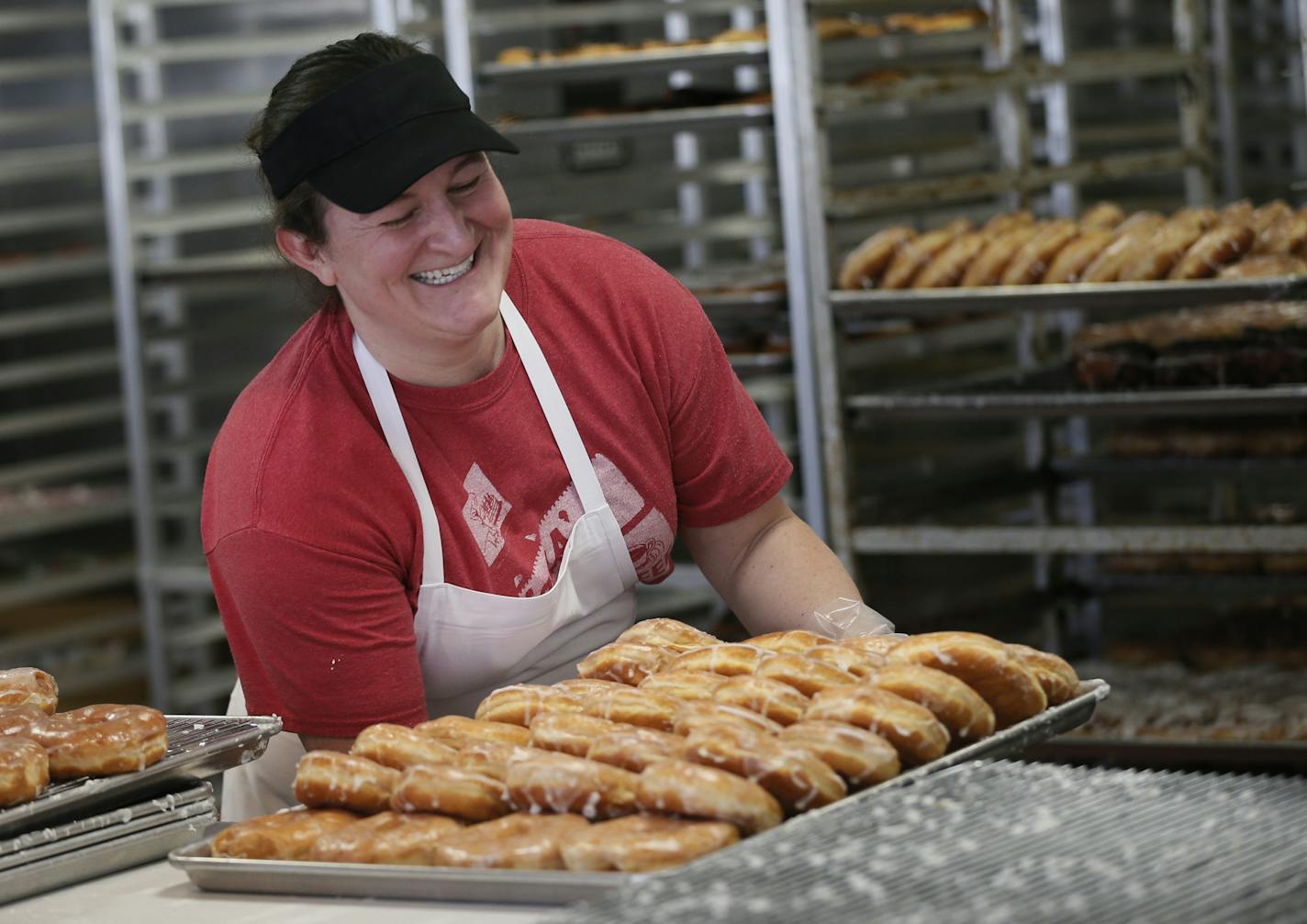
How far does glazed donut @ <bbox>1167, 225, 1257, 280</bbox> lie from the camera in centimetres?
393

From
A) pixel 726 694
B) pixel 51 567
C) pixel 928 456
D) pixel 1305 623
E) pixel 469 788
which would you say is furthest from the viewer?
pixel 51 567

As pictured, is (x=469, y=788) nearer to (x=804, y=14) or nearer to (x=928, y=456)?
(x=804, y=14)

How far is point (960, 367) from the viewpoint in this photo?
5398mm

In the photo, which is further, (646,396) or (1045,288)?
(1045,288)

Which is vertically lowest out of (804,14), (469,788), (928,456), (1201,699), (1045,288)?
(1201,699)

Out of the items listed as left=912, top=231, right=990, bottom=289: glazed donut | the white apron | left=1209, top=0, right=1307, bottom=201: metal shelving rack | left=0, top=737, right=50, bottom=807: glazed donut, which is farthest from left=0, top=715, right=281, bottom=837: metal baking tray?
left=1209, top=0, right=1307, bottom=201: metal shelving rack

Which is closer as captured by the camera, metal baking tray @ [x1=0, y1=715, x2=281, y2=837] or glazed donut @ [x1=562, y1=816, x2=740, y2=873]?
glazed donut @ [x1=562, y1=816, x2=740, y2=873]

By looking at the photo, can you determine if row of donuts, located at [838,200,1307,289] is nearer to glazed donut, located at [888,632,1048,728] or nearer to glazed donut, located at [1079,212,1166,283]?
glazed donut, located at [1079,212,1166,283]

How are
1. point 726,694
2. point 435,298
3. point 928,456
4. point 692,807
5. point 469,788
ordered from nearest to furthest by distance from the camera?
point 692,807 < point 469,788 < point 726,694 < point 435,298 < point 928,456

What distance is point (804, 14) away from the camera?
4.39 metres

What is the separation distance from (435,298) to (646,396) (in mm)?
390

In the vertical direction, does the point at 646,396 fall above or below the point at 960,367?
above

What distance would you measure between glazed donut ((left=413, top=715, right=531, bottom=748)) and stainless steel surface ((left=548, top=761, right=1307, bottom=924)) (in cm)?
40

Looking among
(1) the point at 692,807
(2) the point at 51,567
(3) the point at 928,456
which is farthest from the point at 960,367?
(1) the point at 692,807
